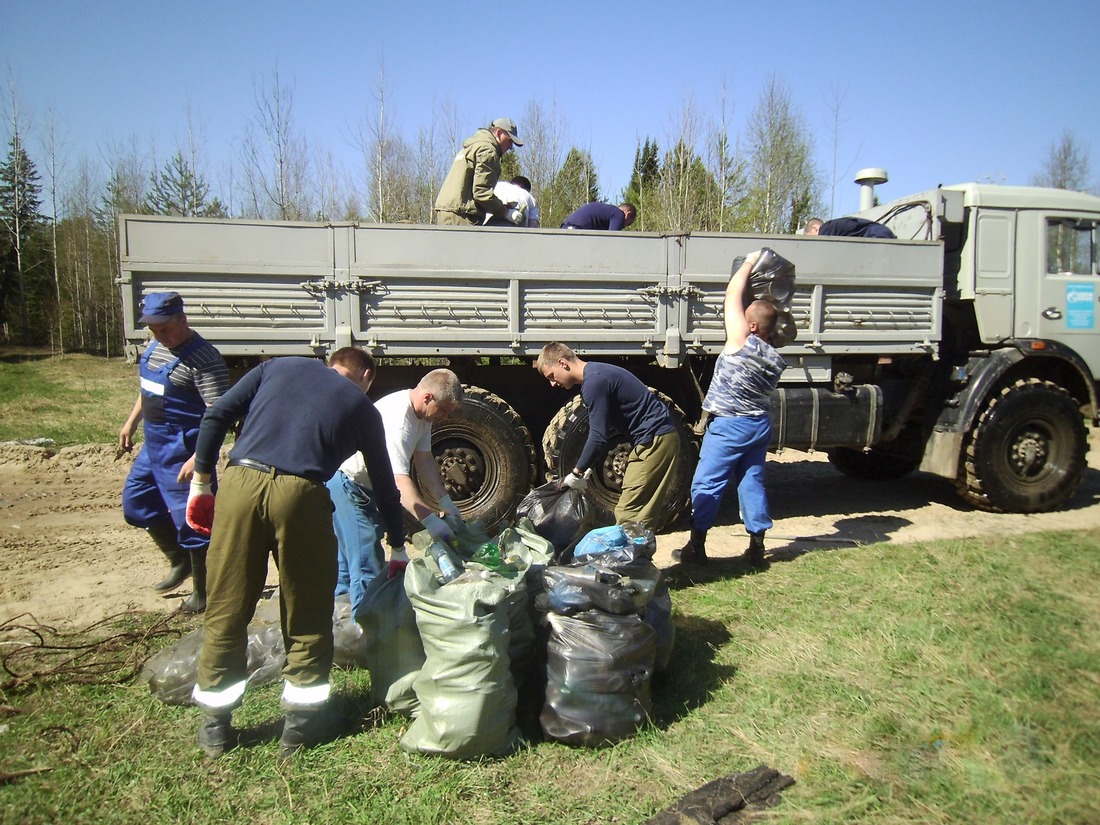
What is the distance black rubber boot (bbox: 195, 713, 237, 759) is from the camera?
289 cm

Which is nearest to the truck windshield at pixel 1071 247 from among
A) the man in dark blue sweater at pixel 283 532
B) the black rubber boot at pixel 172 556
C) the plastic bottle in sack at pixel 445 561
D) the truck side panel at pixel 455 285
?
the truck side panel at pixel 455 285

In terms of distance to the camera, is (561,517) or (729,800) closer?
(729,800)

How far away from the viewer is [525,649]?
10.1ft

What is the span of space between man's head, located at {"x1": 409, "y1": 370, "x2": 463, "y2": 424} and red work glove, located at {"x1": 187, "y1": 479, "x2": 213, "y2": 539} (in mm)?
1027

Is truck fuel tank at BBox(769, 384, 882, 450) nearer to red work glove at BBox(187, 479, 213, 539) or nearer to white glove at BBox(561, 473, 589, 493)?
white glove at BBox(561, 473, 589, 493)

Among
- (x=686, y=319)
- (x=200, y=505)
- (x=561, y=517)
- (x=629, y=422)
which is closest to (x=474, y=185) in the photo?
(x=686, y=319)

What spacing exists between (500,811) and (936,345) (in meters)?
5.68

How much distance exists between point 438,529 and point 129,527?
12.8 feet

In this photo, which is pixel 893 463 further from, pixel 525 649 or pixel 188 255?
pixel 188 255

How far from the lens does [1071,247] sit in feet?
22.7

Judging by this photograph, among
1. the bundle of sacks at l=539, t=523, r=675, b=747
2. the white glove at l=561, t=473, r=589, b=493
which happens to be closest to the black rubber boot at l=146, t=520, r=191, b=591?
the white glove at l=561, t=473, r=589, b=493

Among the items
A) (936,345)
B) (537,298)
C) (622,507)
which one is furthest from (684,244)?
(936,345)

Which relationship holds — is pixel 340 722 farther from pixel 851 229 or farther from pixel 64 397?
pixel 64 397

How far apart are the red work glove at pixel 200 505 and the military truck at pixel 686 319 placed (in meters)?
2.30
